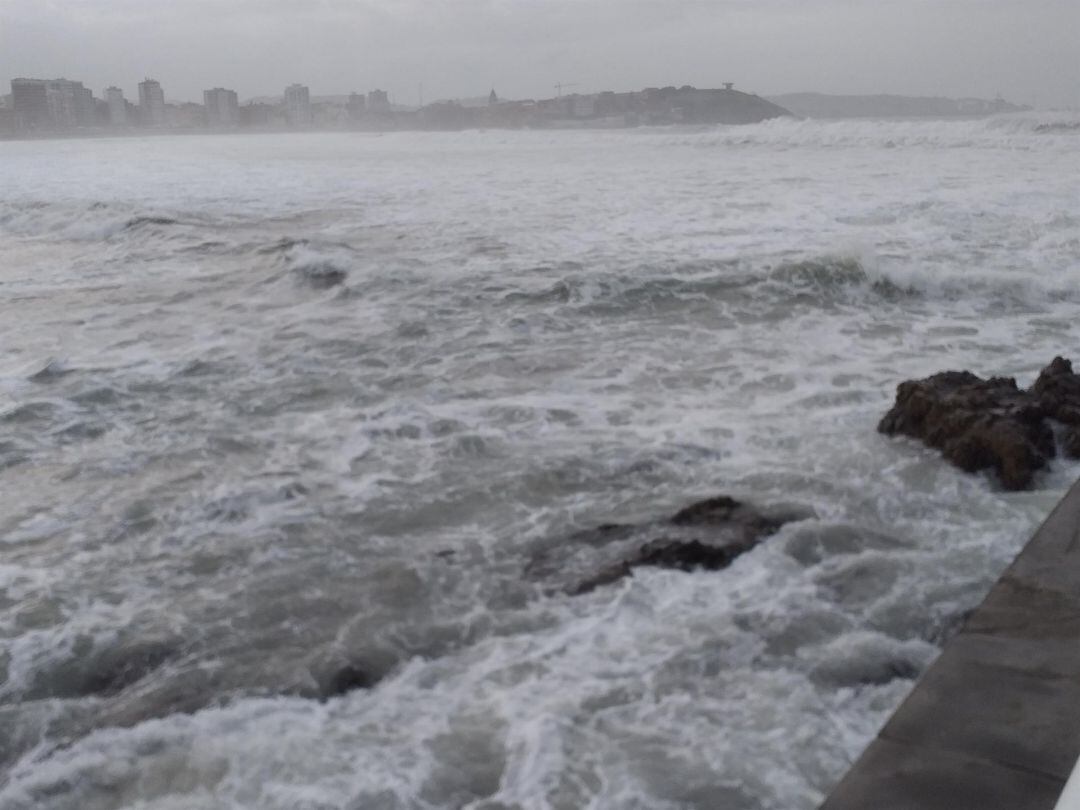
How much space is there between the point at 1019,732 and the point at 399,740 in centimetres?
187

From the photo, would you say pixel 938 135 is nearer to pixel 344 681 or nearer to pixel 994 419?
pixel 994 419

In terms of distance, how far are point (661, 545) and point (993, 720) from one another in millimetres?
2024

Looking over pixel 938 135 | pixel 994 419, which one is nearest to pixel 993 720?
pixel 994 419

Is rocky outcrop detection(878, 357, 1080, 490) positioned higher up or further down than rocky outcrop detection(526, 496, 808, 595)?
higher up

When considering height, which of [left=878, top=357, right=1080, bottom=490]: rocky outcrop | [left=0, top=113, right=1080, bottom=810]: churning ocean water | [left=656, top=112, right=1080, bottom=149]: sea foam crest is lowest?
[left=0, top=113, right=1080, bottom=810]: churning ocean water

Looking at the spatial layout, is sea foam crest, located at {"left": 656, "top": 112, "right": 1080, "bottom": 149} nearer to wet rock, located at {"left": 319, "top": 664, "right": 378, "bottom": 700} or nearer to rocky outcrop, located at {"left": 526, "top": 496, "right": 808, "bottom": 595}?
rocky outcrop, located at {"left": 526, "top": 496, "right": 808, "bottom": 595}

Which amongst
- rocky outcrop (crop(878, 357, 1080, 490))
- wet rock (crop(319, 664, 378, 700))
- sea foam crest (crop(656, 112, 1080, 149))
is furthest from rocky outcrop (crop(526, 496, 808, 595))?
sea foam crest (crop(656, 112, 1080, 149))

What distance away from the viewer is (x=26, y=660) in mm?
3832

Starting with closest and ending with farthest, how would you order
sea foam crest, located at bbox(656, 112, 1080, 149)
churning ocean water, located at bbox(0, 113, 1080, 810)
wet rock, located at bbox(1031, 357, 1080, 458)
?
churning ocean water, located at bbox(0, 113, 1080, 810), wet rock, located at bbox(1031, 357, 1080, 458), sea foam crest, located at bbox(656, 112, 1080, 149)

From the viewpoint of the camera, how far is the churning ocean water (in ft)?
10.5

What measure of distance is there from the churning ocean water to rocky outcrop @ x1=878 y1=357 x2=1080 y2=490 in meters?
0.16

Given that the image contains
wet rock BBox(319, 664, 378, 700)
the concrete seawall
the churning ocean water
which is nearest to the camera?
the concrete seawall

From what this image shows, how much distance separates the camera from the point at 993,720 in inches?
100

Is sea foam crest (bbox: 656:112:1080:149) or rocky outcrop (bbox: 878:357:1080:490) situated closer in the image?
rocky outcrop (bbox: 878:357:1080:490)
